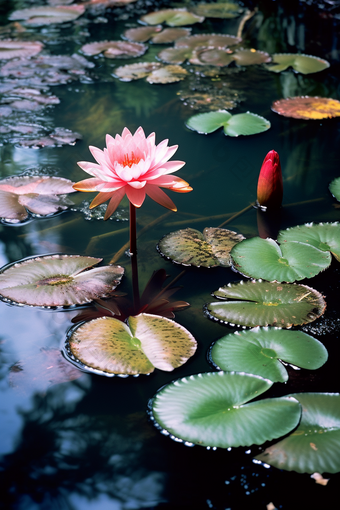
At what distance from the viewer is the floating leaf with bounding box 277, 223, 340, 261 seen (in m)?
1.32

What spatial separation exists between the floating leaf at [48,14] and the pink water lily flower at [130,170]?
303cm

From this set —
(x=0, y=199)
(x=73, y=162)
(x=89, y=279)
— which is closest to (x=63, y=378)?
(x=89, y=279)

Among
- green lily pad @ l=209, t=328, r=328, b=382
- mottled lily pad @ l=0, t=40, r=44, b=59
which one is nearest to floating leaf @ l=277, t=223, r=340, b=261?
green lily pad @ l=209, t=328, r=328, b=382

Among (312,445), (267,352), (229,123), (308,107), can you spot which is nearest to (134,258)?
(267,352)

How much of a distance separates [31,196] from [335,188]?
46.1 inches

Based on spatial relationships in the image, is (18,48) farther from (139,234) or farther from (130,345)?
(130,345)

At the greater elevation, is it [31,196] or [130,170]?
[130,170]

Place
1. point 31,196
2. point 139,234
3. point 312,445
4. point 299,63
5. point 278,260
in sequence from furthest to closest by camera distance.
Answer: point 299,63 < point 31,196 < point 139,234 < point 278,260 < point 312,445

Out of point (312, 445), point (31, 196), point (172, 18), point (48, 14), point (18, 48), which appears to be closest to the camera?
point (312, 445)

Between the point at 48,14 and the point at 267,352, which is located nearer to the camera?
the point at 267,352

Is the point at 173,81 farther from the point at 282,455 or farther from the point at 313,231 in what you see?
the point at 282,455

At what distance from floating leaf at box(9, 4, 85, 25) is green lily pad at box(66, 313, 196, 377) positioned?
340cm

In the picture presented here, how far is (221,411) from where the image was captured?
→ 867 millimetres

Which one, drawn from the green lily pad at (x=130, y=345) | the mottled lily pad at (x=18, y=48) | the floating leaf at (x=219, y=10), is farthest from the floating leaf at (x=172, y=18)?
the green lily pad at (x=130, y=345)
